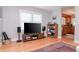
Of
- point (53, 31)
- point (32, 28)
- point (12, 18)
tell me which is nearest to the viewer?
point (12, 18)

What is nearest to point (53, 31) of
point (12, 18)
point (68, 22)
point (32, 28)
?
point (68, 22)

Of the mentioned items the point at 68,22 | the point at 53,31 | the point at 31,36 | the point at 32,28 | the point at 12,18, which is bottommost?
the point at 31,36

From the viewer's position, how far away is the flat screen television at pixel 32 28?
3.57 m

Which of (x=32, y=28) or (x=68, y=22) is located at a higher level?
(x=68, y=22)

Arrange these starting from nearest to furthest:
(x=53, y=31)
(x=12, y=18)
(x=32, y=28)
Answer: (x=12, y=18)
(x=32, y=28)
(x=53, y=31)

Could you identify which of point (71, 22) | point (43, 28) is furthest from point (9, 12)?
point (71, 22)

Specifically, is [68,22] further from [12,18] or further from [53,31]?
[12,18]

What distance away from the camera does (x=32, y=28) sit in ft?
12.2

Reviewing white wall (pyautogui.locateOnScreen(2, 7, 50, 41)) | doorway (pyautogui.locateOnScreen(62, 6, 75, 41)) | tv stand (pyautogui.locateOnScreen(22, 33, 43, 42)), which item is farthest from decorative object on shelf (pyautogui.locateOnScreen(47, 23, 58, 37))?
white wall (pyautogui.locateOnScreen(2, 7, 50, 41))

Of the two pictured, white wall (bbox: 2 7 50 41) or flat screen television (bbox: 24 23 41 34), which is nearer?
white wall (bbox: 2 7 50 41)

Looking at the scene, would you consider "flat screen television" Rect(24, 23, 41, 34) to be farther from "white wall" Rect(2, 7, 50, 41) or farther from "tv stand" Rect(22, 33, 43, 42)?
"white wall" Rect(2, 7, 50, 41)

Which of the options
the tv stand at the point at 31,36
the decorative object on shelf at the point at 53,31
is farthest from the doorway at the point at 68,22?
the tv stand at the point at 31,36

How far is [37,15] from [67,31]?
2.15 m

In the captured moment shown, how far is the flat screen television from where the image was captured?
3.57m
